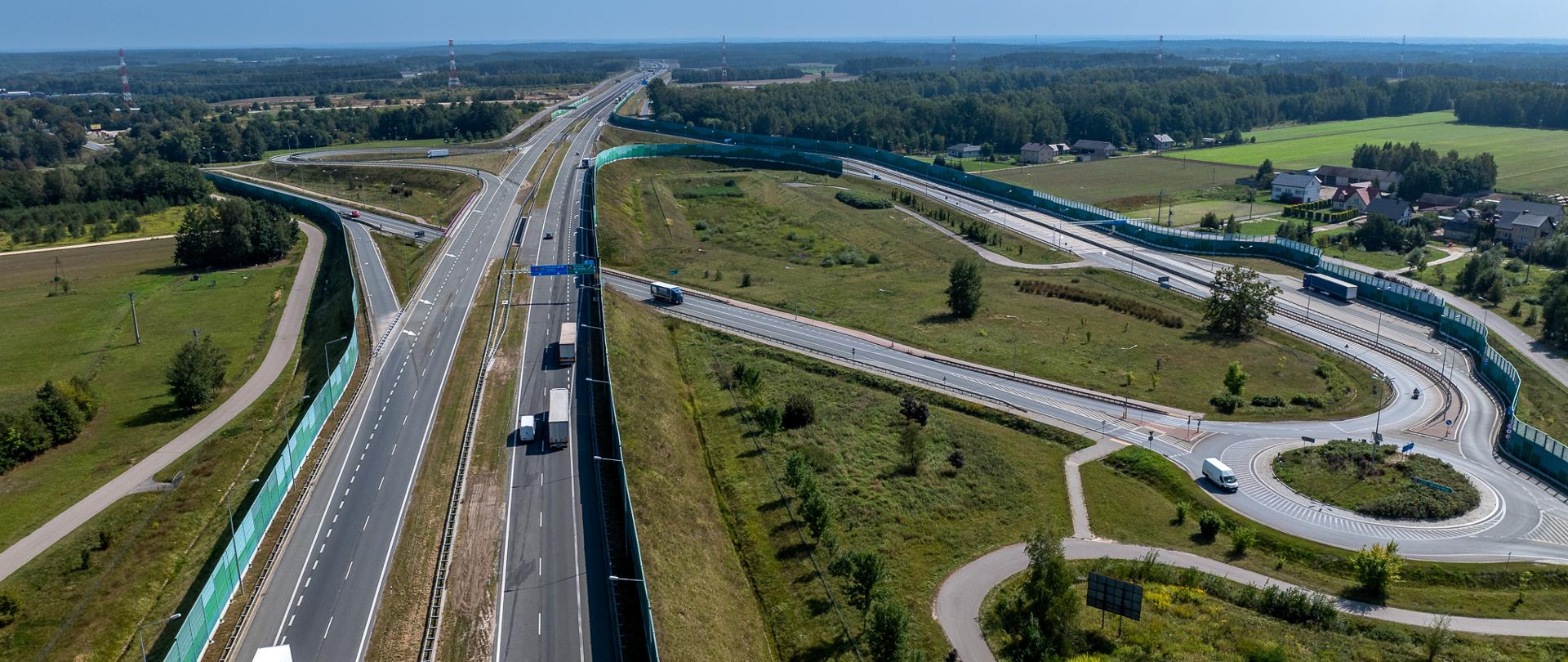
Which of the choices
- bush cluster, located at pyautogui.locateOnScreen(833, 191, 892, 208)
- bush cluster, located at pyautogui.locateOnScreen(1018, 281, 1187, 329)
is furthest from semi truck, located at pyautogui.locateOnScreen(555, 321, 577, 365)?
bush cluster, located at pyautogui.locateOnScreen(833, 191, 892, 208)

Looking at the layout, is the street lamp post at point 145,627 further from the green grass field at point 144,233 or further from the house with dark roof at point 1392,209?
the house with dark roof at point 1392,209

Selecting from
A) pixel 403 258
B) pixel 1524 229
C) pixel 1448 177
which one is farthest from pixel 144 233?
pixel 1448 177

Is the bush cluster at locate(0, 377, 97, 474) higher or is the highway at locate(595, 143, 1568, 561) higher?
the bush cluster at locate(0, 377, 97, 474)

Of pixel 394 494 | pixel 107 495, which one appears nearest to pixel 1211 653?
pixel 394 494

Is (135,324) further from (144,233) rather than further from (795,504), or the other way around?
(795,504)

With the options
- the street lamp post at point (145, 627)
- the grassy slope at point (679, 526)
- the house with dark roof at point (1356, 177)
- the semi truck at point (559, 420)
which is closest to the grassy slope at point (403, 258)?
the grassy slope at point (679, 526)

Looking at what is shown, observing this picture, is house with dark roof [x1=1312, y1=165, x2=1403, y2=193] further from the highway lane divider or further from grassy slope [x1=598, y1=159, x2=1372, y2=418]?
grassy slope [x1=598, y1=159, x2=1372, y2=418]
